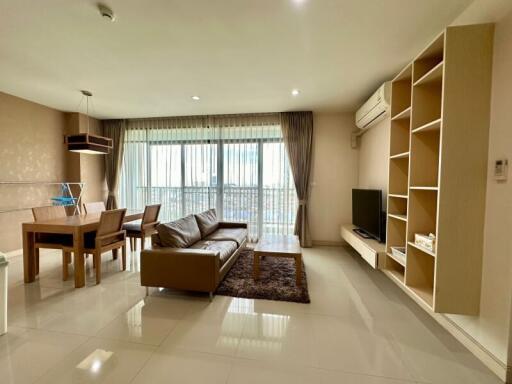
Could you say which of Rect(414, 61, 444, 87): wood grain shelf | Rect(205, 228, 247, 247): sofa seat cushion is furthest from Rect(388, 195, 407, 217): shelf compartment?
Rect(205, 228, 247, 247): sofa seat cushion

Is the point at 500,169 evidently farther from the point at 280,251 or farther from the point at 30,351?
the point at 30,351

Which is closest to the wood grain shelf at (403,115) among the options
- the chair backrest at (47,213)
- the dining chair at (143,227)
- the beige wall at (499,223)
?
the beige wall at (499,223)

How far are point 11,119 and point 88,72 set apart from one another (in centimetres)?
200

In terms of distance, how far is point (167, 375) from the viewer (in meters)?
1.45

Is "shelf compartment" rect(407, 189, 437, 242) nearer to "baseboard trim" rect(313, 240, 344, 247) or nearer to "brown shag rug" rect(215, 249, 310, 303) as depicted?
"brown shag rug" rect(215, 249, 310, 303)

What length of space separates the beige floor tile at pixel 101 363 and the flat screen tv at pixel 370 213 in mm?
2703

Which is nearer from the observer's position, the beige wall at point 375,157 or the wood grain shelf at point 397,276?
the wood grain shelf at point 397,276

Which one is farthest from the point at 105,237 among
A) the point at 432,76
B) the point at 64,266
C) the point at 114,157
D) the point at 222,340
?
the point at 432,76

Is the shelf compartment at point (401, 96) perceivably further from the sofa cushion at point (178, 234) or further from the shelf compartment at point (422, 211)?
the sofa cushion at point (178, 234)

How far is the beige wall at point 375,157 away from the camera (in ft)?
10.2

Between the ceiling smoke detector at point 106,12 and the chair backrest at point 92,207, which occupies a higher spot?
the ceiling smoke detector at point 106,12

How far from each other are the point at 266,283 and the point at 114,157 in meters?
4.32

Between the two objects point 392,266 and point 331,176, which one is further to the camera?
point 331,176

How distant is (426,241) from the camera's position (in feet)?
5.84
